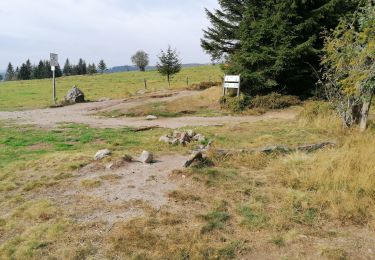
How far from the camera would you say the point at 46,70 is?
10106cm

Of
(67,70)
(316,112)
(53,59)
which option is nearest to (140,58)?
(67,70)

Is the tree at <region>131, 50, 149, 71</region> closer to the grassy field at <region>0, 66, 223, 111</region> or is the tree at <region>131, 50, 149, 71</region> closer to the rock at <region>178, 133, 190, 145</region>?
the grassy field at <region>0, 66, 223, 111</region>

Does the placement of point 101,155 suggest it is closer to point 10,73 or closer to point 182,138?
point 182,138

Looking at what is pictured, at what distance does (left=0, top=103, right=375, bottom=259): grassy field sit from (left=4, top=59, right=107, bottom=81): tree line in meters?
96.9

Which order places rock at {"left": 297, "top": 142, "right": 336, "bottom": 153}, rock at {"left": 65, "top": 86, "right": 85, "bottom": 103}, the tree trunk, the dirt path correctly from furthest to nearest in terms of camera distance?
rock at {"left": 65, "top": 86, "right": 85, "bottom": 103} < the dirt path < the tree trunk < rock at {"left": 297, "top": 142, "right": 336, "bottom": 153}

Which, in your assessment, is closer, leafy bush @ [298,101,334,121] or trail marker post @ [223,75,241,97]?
leafy bush @ [298,101,334,121]

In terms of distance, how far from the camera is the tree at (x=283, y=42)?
17.9 metres

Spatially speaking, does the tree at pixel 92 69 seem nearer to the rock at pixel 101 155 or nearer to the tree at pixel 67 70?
the tree at pixel 67 70

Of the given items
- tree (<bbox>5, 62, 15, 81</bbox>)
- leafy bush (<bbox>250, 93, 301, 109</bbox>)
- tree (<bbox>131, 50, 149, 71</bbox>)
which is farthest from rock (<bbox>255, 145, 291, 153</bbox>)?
tree (<bbox>5, 62, 15, 81</bbox>)

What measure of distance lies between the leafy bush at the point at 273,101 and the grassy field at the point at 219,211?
8696 millimetres

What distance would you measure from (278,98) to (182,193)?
13.0m

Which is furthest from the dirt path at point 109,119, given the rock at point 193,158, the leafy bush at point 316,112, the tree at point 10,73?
the tree at point 10,73

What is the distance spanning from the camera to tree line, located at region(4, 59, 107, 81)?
101m

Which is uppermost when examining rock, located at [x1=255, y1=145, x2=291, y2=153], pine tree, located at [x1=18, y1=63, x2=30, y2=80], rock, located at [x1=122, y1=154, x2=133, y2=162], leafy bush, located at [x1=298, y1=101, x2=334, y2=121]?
pine tree, located at [x1=18, y1=63, x2=30, y2=80]
